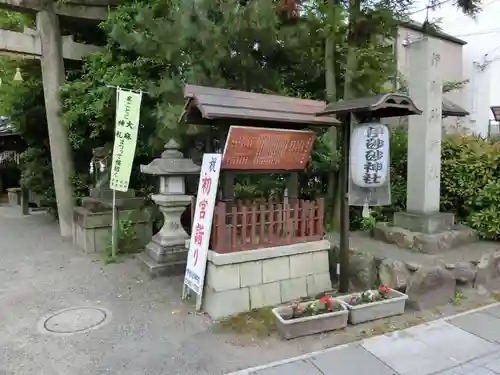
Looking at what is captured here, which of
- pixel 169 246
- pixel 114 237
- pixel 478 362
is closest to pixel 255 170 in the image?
pixel 169 246

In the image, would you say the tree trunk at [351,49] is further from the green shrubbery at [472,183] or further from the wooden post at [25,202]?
the wooden post at [25,202]

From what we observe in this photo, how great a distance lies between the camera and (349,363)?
432cm

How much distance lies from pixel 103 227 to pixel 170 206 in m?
2.62

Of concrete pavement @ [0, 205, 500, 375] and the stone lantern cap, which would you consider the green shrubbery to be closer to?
concrete pavement @ [0, 205, 500, 375]

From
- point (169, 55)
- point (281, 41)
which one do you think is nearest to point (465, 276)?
point (281, 41)

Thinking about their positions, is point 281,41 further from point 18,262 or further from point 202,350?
point 18,262

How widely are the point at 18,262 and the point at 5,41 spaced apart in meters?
5.68

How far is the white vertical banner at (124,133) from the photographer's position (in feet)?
26.8

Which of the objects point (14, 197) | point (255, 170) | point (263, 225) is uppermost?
point (255, 170)

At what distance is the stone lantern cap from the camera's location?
7.84 meters

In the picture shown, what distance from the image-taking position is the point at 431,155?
7180mm

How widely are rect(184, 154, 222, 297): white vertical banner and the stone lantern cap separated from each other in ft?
6.99

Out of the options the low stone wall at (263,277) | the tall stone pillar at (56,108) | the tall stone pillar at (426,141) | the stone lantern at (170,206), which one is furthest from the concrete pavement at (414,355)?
the tall stone pillar at (56,108)

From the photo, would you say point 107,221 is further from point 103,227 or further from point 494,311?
point 494,311
